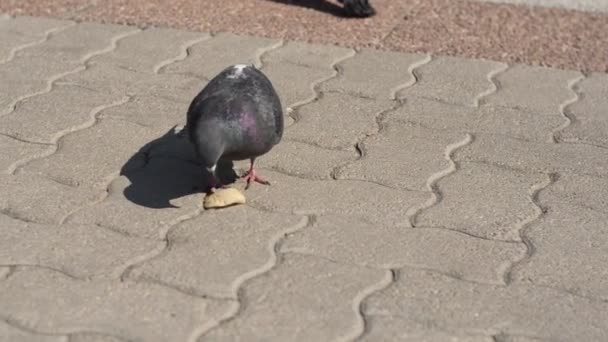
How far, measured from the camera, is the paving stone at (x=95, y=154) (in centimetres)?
448

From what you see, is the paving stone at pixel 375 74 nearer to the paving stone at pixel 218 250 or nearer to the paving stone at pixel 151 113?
the paving stone at pixel 151 113

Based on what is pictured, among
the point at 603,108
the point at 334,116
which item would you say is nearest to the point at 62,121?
the point at 334,116

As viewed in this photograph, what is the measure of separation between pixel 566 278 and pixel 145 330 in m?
1.39

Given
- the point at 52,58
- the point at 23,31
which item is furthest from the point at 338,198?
the point at 23,31

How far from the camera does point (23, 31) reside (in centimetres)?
605

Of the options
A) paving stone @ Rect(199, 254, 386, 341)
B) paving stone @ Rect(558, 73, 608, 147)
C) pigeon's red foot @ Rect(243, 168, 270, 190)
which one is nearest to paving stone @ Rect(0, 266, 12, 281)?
paving stone @ Rect(199, 254, 386, 341)

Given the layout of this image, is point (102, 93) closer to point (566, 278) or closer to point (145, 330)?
point (145, 330)

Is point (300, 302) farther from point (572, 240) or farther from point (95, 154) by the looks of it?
point (95, 154)

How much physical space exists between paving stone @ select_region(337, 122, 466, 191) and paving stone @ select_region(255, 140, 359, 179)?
6 centimetres

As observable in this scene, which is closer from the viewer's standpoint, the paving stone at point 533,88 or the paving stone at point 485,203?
the paving stone at point 485,203

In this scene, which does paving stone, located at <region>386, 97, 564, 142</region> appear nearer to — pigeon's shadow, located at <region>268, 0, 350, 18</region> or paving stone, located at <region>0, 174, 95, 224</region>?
pigeon's shadow, located at <region>268, 0, 350, 18</region>

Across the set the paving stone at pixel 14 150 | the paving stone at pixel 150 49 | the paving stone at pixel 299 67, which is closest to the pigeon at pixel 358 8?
the paving stone at pixel 299 67

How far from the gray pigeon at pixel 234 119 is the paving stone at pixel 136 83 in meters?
0.92

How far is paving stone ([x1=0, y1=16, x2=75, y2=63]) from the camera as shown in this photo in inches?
229
